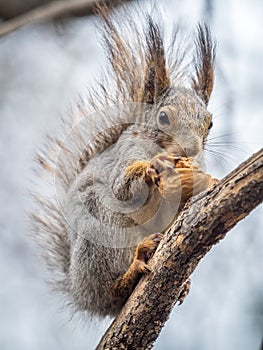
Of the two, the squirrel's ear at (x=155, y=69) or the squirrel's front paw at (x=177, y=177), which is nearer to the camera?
the squirrel's front paw at (x=177, y=177)

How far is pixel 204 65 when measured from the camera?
67.5 inches

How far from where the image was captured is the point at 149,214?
144cm

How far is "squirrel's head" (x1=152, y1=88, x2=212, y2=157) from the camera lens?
4.79ft

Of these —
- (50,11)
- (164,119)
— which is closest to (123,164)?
(164,119)

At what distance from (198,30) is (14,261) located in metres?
1.39

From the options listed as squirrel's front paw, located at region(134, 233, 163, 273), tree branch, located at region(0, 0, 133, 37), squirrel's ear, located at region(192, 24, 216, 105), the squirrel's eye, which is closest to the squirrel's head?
the squirrel's eye

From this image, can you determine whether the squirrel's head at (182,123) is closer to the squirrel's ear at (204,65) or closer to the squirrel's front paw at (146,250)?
the squirrel's ear at (204,65)

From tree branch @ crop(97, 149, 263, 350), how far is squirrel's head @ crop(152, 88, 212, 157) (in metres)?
0.33

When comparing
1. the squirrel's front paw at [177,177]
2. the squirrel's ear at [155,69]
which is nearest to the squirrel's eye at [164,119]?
the squirrel's ear at [155,69]

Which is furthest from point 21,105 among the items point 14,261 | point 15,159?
point 14,261

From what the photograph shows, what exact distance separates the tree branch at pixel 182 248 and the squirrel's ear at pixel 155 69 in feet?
1.84

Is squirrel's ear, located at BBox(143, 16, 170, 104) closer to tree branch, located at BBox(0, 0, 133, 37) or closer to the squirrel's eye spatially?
the squirrel's eye

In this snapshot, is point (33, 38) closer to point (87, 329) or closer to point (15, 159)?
point (15, 159)

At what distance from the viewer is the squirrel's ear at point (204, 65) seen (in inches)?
66.7
